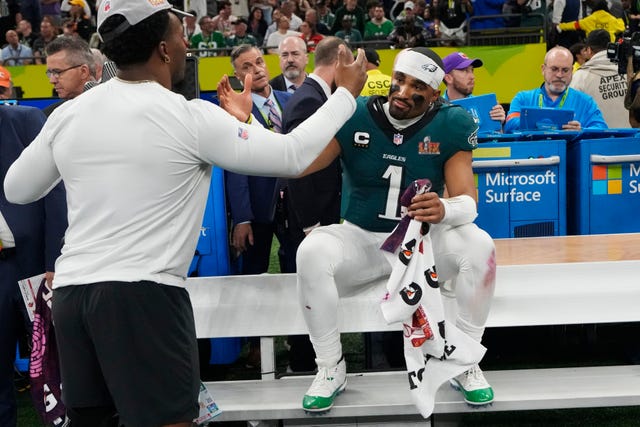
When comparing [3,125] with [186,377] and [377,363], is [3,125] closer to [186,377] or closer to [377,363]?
[186,377]

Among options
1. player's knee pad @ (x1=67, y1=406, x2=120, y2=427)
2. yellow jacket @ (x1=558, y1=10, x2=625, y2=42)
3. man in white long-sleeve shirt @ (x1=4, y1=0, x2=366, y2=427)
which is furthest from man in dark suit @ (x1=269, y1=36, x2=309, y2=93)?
yellow jacket @ (x1=558, y1=10, x2=625, y2=42)

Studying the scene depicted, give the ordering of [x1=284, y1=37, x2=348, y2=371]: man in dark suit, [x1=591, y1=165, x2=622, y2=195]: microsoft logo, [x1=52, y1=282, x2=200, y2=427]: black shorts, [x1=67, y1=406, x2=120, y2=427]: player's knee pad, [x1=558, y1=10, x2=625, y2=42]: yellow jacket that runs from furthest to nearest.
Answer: [x1=558, y1=10, x2=625, y2=42]: yellow jacket → [x1=591, y1=165, x2=622, y2=195]: microsoft logo → [x1=284, y1=37, x2=348, y2=371]: man in dark suit → [x1=67, y1=406, x2=120, y2=427]: player's knee pad → [x1=52, y1=282, x2=200, y2=427]: black shorts

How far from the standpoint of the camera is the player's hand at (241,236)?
530 centimetres

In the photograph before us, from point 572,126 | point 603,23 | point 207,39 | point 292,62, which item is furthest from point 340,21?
point 572,126

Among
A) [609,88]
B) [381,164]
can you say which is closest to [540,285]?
[381,164]

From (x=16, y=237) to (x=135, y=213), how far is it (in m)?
1.67

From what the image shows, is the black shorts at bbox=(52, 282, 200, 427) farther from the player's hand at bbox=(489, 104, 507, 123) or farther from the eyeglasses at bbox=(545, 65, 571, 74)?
the eyeglasses at bbox=(545, 65, 571, 74)

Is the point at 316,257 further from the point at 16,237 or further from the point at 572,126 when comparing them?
the point at 572,126

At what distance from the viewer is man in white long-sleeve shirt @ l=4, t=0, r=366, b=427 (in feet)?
8.37

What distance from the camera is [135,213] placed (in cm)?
256

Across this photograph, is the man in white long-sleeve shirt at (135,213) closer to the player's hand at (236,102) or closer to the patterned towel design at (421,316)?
the player's hand at (236,102)

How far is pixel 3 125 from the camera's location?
4035mm

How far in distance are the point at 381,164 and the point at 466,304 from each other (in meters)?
0.70

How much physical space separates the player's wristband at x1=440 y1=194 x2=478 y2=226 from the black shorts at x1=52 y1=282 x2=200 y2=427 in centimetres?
147
